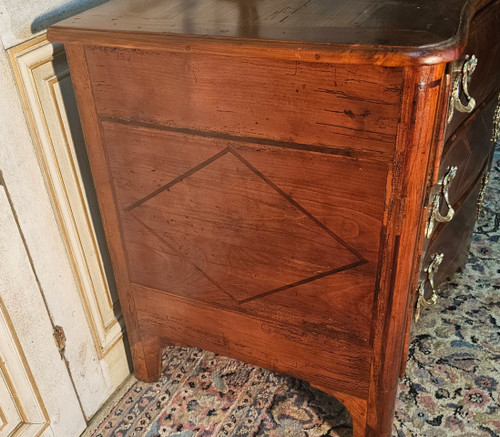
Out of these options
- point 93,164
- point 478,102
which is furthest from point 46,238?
point 478,102

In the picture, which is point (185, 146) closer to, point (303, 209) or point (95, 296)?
point (303, 209)

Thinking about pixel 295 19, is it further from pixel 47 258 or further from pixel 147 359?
pixel 147 359

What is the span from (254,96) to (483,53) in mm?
531

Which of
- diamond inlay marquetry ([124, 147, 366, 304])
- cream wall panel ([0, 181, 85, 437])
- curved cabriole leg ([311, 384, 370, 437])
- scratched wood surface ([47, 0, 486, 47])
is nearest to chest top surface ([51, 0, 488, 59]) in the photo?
scratched wood surface ([47, 0, 486, 47])

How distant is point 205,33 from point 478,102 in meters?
0.71

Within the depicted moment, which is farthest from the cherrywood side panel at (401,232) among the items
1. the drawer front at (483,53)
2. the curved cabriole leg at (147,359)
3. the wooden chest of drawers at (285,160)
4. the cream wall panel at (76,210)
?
the cream wall panel at (76,210)

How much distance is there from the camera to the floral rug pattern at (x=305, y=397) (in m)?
1.33

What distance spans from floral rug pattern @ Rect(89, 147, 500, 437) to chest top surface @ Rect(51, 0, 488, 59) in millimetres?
900

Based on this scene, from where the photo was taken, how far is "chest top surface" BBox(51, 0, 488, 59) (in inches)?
32.4

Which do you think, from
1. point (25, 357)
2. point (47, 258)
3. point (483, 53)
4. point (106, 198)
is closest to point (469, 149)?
point (483, 53)

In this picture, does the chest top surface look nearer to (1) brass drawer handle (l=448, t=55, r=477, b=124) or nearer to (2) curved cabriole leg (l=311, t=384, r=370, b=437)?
(1) brass drawer handle (l=448, t=55, r=477, b=124)

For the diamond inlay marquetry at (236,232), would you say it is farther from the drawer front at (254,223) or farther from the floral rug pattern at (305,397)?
the floral rug pattern at (305,397)

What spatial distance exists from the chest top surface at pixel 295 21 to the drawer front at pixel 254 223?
0.18 meters

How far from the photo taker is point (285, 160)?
0.95m
